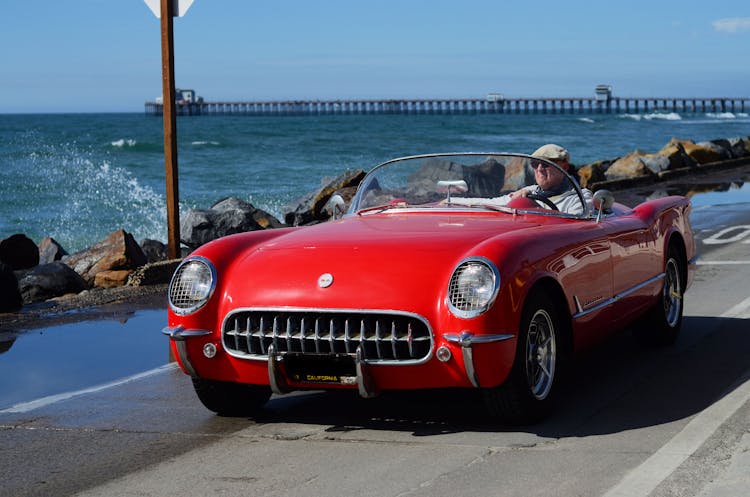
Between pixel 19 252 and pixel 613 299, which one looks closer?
pixel 613 299

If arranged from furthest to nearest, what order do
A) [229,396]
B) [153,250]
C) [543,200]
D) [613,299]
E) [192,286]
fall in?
1. [153,250]
2. [543,200]
3. [613,299]
4. [229,396]
5. [192,286]

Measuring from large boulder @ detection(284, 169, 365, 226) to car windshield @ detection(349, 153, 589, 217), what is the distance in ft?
43.2

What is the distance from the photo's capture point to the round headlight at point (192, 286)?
6184mm

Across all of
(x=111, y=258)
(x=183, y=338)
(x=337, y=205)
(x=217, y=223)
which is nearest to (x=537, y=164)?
(x=337, y=205)

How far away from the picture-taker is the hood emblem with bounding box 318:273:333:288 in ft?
19.2

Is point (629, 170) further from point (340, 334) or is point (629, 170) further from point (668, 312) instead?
point (340, 334)

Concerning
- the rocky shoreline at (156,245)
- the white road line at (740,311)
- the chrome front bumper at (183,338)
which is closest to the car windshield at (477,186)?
the chrome front bumper at (183,338)

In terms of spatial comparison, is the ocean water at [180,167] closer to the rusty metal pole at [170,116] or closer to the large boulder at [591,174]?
the large boulder at [591,174]

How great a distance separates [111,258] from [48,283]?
4.20 feet

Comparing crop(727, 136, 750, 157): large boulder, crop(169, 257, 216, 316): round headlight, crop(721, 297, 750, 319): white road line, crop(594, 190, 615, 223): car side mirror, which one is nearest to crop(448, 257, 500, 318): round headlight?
crop(169, 257, 216, 316): round headlight

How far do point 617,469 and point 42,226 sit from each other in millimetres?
25111

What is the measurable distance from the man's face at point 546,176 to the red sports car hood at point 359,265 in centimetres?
68

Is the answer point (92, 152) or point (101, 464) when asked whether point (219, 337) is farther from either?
point (92, 152)

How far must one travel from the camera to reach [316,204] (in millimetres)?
21453
